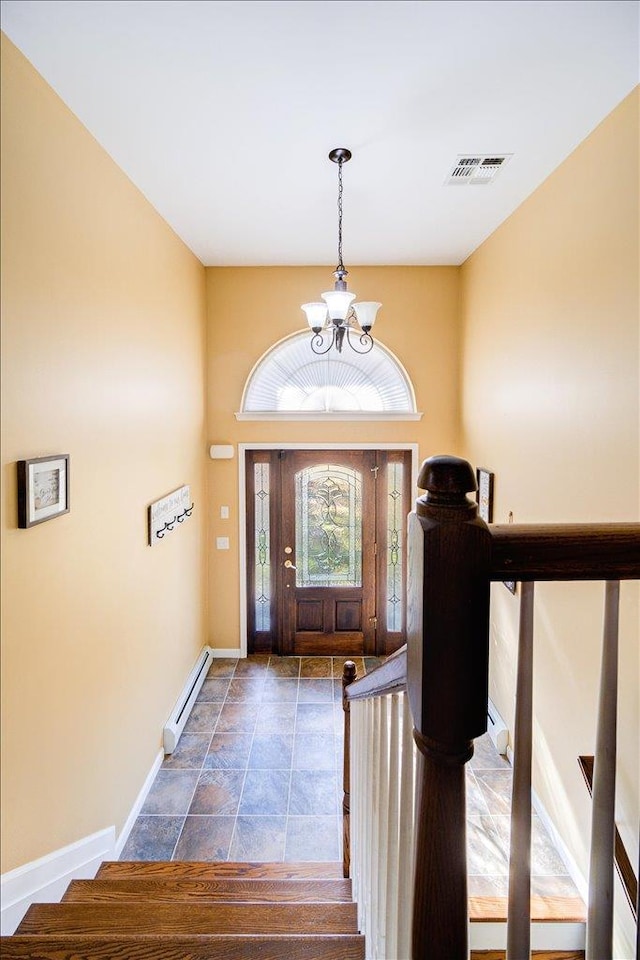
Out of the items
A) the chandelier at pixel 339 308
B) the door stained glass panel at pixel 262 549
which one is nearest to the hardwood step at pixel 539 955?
the chandelier at pixel 339 308

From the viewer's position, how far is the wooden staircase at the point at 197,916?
1.37m

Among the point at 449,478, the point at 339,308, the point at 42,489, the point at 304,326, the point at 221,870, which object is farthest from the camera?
the point at 304,326

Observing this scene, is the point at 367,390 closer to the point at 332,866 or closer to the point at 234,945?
the point at 332,866

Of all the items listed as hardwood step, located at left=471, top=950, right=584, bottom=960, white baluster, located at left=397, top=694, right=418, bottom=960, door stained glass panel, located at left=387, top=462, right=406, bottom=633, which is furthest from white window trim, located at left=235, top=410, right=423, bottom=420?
white baluster, located at left=397, top=694, right=418, bottom=960

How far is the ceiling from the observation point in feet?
5.65

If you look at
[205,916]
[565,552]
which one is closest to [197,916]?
[205,916]

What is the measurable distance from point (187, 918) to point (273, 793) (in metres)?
1.49

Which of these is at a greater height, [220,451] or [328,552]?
[220,451]

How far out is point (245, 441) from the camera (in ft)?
15.5

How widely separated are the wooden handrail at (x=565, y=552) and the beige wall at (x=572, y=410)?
1.61m

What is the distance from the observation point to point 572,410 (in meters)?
2.58

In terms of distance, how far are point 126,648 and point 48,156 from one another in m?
2.35

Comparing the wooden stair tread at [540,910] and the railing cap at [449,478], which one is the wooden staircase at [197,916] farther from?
the railing cap at [449,478]

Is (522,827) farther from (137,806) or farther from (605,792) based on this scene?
(137,806)
